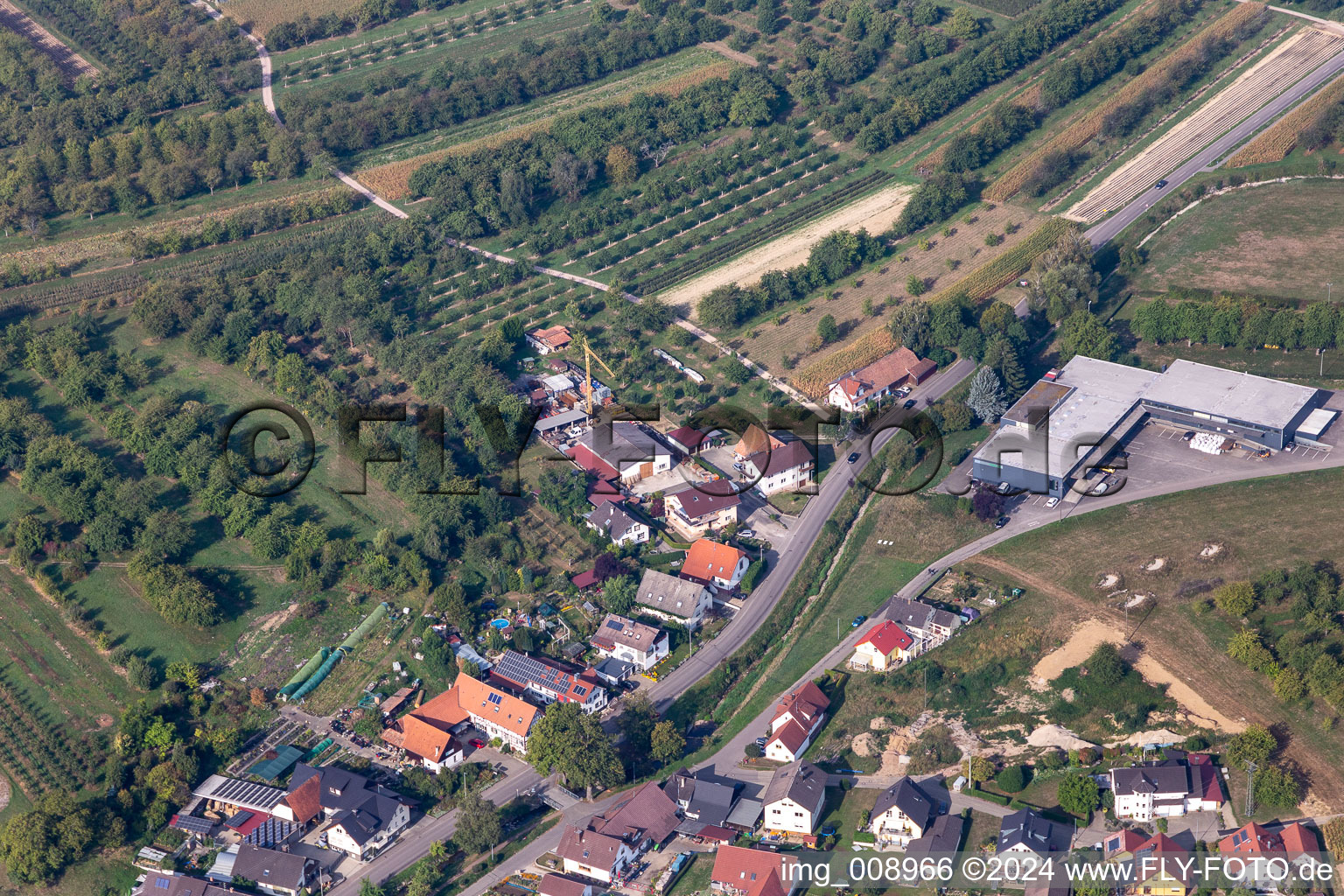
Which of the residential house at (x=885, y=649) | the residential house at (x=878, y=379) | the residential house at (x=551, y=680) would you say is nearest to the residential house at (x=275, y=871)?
the residential house at (x=551, y=680)

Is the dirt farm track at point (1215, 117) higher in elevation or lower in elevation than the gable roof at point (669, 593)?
higher

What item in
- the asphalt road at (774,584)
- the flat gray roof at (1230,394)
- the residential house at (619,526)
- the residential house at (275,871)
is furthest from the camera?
A: the flat gray roof at (1230,394)

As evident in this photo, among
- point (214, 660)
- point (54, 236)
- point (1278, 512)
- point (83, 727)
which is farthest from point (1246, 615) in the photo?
point (54, 236)

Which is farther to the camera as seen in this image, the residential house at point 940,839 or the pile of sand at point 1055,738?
the pile of sand at point 1055,738

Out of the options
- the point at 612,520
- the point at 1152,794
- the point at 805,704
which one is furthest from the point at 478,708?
the point at 1152,794

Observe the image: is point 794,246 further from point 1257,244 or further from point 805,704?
point 805,704

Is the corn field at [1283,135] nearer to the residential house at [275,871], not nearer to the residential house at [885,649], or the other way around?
the residential house at [885,649]

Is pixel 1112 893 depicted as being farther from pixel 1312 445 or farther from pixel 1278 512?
pixel 1312 445
